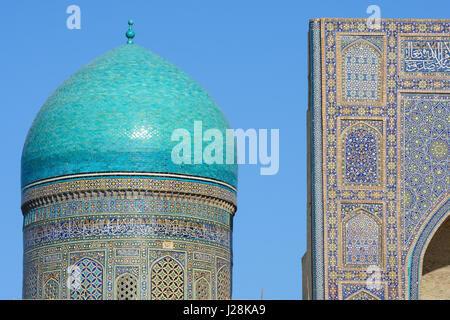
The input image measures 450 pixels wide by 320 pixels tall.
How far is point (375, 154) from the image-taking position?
37.3ft

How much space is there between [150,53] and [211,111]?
1.09m

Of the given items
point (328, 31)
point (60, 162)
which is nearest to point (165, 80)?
point (60, 162)

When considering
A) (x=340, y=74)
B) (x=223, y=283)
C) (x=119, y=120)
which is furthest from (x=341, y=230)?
(x=119, y=120)

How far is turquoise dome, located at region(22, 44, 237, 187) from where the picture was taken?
15445 mm

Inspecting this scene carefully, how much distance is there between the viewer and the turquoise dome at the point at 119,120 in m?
15.4

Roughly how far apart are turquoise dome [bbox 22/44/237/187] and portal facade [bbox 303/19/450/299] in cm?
422

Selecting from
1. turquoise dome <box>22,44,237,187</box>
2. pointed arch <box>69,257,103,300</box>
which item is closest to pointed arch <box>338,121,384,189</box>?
turquoise dome <box>22,44,237,187</box>

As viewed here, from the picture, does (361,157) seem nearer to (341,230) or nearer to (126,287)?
(341,230)

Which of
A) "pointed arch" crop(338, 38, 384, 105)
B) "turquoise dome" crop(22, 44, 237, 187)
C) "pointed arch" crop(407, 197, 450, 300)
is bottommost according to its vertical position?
"pointed arch" crop(407, 197, 450, 300)

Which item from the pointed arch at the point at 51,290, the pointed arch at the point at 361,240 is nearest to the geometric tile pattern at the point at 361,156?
the pointed arch at the point at 361,240

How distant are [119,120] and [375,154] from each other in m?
4.96

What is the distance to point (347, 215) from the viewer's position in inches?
442

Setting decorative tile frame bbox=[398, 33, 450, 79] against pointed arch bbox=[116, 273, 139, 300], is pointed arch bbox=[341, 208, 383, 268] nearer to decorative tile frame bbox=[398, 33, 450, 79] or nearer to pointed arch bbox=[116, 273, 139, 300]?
decorative tile frame bbox=[398, 33, 450, 79]

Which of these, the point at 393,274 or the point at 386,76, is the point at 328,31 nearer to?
the point at 386,76
